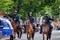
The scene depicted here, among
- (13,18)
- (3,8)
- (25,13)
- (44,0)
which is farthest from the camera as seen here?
(25,13)

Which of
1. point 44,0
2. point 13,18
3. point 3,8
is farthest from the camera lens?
point 44,0

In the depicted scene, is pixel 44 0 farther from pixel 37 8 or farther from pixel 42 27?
pixel 42 27

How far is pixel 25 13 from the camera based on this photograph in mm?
48312

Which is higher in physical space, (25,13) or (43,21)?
(43,21)

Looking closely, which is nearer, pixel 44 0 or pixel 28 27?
pixel 28 27

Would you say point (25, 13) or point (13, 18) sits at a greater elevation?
point (13, 18)

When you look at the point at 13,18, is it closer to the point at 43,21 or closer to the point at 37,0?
the point at 43,21

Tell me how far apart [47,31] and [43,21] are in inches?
46.4

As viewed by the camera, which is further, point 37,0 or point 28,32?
point 37,0

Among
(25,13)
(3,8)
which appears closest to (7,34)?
(3,8)

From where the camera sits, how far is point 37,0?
4300 cm

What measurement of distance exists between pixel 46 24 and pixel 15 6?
17.8 m

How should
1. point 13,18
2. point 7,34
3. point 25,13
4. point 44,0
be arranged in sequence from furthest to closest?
point 25,13
point 44,0
point 13,18
point 7,34

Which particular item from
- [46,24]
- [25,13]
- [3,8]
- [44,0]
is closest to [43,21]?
[46,24]
